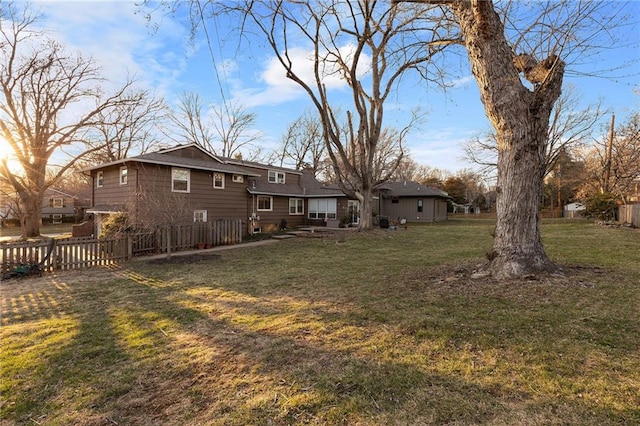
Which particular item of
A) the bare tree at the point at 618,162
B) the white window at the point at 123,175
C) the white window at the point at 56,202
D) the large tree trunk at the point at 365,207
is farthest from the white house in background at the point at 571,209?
the white window at the point at 56,202

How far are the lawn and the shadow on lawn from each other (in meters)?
0.02

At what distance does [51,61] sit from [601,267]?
1143 inches

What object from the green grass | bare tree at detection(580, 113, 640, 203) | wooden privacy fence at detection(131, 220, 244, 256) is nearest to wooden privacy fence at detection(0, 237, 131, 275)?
wooden privacy fence at detection(131, 220, 244, 256)

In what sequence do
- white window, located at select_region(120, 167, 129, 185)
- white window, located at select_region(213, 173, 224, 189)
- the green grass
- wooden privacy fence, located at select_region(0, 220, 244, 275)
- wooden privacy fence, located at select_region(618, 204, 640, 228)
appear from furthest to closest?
the green grass, white window, located at select_region(213, 173, 224, 189), wooden privacy fence, located at select_region(618, 204, 640, 228), white window, located at select_region(120, 167, 129, 185), wooden privacy fence, located at select_region(0, 220, 244, 275)

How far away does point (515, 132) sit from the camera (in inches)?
220

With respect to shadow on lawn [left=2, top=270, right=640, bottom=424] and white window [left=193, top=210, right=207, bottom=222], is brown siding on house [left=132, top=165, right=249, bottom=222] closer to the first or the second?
white window [left=193, top=210, right=207, bottom=222]

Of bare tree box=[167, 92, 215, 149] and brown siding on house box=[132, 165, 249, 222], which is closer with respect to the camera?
brown siding on house box=[132, 165, 249, 222]

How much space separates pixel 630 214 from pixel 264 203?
71.6 feet

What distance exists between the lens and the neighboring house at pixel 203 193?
43.8ft

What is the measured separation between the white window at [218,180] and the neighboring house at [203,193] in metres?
0.06

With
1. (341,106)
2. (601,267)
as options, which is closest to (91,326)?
(601,267)

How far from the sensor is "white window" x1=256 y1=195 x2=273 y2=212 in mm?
20250

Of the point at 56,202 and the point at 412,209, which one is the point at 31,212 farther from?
the point at 412,209

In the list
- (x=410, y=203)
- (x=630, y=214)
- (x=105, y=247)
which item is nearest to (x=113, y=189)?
(x=105, y=247)
